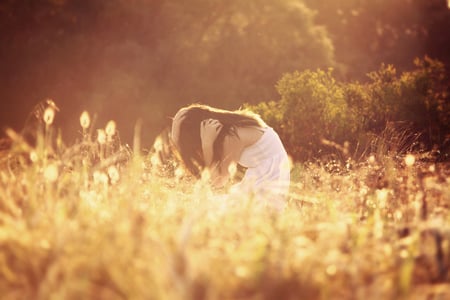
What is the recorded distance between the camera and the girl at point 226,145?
482 centimetres

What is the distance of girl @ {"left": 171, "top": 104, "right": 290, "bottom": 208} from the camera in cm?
482

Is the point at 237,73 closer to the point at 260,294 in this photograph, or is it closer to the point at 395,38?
the point at 395,38

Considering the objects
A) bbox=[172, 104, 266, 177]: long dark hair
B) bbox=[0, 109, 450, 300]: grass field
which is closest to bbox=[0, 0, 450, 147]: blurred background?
bbox=[172, 104, 266, 177]: long dark hair

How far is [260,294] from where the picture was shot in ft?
6.93

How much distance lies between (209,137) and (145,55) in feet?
35.6

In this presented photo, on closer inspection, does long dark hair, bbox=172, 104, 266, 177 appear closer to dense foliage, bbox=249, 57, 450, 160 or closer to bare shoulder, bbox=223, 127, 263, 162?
bare shoulder, bbox=223, 127, 263, 162

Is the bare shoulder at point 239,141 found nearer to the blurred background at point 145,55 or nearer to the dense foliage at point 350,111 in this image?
the dense foliage at point 350,111

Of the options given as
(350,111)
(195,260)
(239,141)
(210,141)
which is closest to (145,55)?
(350,111)

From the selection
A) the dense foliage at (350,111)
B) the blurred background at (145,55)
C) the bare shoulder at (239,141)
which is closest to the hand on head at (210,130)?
the bare shoulder at (239,141)

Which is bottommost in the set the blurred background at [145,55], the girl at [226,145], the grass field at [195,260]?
the grass field at [195,260]

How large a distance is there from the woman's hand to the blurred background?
909 centimetres

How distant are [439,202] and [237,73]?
473 inches

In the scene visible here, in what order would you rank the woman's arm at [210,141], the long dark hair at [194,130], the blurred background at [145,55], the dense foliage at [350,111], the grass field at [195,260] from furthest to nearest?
the blurred background at [145,55], the dense foliage at [350,111], the long dark hair at [194,130], the woman's arm at [210,141], the grass field at [195,260]

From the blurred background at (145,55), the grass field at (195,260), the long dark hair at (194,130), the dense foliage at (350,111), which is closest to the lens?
the grass field at (195,260)
